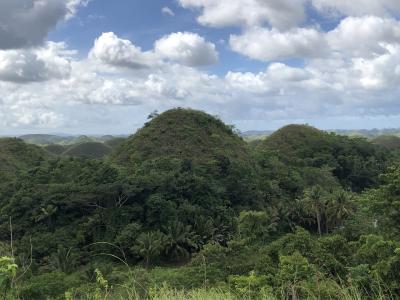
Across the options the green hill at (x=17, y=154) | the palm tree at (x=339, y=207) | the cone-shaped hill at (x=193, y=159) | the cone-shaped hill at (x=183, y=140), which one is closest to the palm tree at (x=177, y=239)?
the cone-shaped hill at (x=193, y=159)

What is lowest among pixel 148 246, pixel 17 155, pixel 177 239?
pixel 148 246

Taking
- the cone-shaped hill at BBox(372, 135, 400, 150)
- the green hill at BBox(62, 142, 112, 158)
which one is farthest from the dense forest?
the cone-shaped hill at BBox(372, 135, 400, 150)

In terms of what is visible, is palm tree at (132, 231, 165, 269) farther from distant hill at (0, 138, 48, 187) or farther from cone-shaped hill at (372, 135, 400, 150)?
cone-shaped hill at (372, 135, 400, 150)

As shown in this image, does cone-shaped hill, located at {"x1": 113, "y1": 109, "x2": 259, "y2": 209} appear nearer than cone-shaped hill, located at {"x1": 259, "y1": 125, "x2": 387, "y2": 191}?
Yes

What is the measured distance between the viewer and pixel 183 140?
58562 millimetres

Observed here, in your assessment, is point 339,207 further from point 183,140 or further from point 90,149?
point 90,149

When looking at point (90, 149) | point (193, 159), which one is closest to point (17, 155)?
point (193, 159)

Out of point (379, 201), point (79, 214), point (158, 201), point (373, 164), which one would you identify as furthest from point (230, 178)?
point (373, 164)

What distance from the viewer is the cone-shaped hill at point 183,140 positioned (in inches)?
2201

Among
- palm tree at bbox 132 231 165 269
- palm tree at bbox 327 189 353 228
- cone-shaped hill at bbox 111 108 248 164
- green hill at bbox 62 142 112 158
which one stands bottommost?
palm tree at bbox 132 231 165 269

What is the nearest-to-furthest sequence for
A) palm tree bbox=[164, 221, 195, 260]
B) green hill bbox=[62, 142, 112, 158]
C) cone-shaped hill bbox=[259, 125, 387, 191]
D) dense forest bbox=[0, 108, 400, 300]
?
dense forest bbox=[0, 108, 400, 300], palm tree bbox=[164, 221, 195, 260], cone-shaped hill bbox=[259, 125, 387, 191], green hill bbox=[62, 142, 112, 158]

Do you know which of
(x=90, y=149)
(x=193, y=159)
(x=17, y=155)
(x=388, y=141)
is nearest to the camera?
(x=193, y=159)

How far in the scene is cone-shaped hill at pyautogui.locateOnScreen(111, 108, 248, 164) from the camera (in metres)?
55.9

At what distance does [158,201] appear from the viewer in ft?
134
